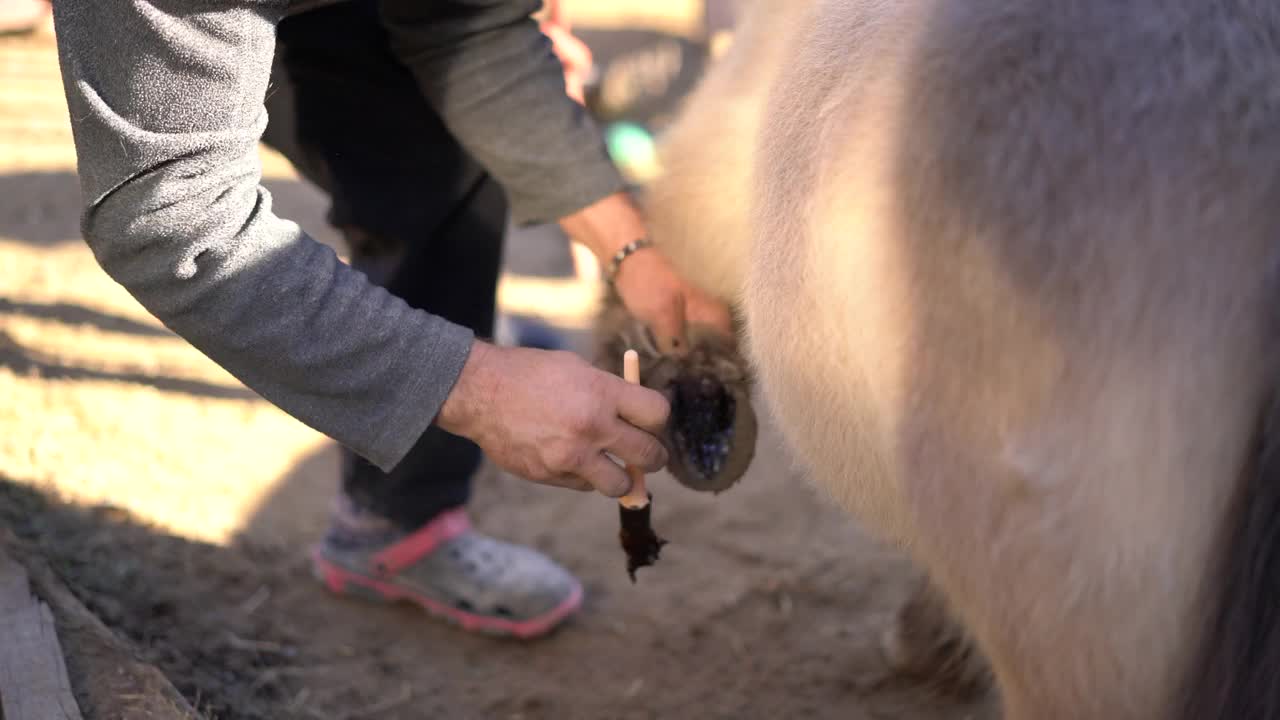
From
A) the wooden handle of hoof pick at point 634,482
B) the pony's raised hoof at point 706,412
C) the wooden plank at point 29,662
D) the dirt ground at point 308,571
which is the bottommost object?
the dirt ground at point 308,571

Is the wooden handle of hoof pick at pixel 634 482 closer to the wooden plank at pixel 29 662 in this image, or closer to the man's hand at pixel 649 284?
the man's hand at pixel 649 284

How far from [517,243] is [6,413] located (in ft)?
3.97

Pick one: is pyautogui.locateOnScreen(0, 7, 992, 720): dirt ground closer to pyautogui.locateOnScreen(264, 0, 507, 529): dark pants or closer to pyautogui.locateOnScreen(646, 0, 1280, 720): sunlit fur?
pyautogui.locateOnScreen(264, 0, 507, 529): dark pants

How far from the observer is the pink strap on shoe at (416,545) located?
163 cm

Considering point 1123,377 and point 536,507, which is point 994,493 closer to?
point 1123,377

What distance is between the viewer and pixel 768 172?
1.00 m

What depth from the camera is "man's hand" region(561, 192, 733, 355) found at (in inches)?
54.9

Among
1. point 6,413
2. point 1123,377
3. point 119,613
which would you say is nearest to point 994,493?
point 1123,377

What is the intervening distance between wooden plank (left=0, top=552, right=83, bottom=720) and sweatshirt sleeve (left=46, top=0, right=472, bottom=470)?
42cm

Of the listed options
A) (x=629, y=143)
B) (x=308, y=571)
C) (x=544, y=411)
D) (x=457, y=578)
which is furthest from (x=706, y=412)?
(x=629, y=143)

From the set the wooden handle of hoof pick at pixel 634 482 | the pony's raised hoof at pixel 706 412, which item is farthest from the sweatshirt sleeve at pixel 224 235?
the pony's raised hoof at pixel 706 412

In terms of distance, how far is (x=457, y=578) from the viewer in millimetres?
1627

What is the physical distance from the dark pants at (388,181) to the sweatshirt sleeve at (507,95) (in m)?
0.08

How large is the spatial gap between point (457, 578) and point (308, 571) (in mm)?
278
